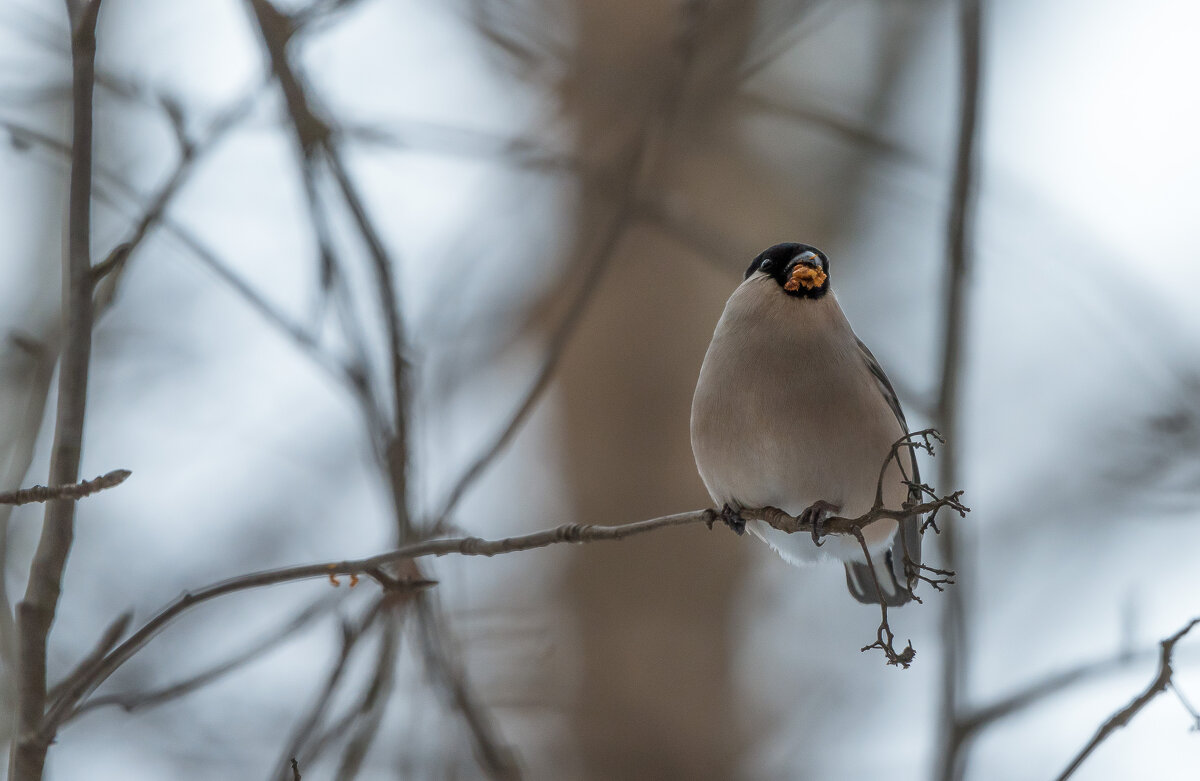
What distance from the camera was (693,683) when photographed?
5137mm

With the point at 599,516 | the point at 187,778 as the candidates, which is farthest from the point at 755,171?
the point at 187,778

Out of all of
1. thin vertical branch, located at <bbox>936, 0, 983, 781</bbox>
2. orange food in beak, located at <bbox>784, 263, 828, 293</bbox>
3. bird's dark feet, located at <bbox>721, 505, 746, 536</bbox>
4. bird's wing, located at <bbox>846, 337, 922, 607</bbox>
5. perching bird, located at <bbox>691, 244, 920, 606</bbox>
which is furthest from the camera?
bird's wing, located at <bbox>846, 337, 922, 607</bbox>

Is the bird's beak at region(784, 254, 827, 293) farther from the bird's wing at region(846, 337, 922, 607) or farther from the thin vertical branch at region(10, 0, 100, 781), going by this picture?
the thin vertical branch at region(10, 0, 100, 781)

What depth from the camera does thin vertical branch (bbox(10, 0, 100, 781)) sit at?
1627mm

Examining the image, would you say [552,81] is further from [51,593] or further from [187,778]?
[51,593]

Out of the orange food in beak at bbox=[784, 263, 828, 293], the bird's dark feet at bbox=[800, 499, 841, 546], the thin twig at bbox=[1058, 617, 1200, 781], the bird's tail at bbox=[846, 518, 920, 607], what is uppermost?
the orange food in beak at bbox=[784, 263, 828, 293]

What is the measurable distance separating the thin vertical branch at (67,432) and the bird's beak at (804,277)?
2.03 meters

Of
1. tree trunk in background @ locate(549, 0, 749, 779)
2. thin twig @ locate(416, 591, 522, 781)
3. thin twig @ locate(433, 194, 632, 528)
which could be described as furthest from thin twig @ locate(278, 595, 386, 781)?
tree trunk in background @ locate(549, 0, 749, 779)

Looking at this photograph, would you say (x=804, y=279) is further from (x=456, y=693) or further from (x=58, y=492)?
(x=58, y=492)

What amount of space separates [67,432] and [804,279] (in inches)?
84.6

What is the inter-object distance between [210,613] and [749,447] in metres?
2.62

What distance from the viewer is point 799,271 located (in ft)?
11.0

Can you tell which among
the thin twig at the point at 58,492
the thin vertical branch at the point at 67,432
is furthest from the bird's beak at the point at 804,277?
the thin twig at the point at 58,492

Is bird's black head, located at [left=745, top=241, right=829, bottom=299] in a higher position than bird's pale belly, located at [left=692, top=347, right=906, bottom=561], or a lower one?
higher
